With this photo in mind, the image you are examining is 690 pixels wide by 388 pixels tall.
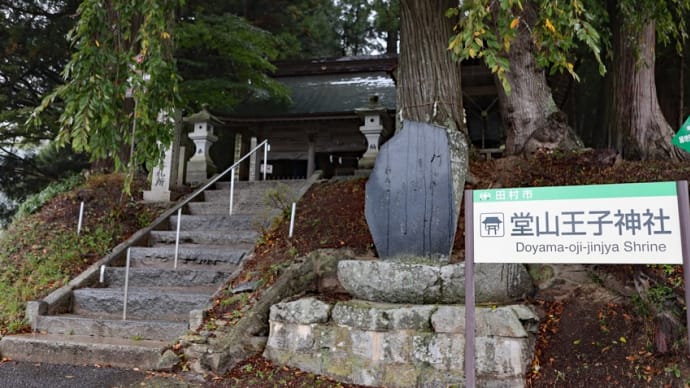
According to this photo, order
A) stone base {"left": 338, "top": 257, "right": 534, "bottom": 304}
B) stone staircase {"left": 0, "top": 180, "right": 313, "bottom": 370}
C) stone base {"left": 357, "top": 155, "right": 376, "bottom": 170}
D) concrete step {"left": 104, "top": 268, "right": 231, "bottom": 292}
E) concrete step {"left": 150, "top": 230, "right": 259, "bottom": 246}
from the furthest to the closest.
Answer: stone base {"left": 357, "top": 155, "right": 376, "bottom": 170} < concrete step {"left": 150, "top": 230, "right": 259, "bottom": 246} < concrete step {"left": 104, "top": 268, "right": 231, "bottom": 292} < stone staircase {"left": 0, "top": 180, "right": 313, "bottom": 370} < stone base {"left": 338, "top": 257, "right": 534, "bottom": 304}

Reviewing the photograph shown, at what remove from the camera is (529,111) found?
22.1ft

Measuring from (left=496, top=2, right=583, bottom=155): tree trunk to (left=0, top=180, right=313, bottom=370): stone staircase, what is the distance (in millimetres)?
3378

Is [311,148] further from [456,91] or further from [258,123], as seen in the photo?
[456,91]

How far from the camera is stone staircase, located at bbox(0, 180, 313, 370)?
420cm

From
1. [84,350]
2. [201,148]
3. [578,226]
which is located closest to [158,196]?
[201,148]

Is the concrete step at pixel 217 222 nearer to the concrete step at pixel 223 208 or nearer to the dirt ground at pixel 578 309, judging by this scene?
the concrete step at pixel 223 208

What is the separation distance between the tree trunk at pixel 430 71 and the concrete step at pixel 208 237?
98.5 inches

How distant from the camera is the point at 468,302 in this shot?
2635mm

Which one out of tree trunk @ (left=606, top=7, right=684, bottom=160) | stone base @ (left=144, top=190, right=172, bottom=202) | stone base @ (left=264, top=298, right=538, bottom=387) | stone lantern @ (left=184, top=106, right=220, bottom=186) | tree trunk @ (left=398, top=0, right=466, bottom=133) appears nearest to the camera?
stone base @ (left=264, top=298, right=538, bottom=387)

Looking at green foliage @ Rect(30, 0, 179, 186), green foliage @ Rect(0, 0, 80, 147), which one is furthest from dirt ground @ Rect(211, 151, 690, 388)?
green foliage @ Rect(0, 0, 80, 147)

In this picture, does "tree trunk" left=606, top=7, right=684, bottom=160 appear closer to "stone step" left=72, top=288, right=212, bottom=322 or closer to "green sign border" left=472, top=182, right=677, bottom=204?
"green sign border" left=472, top=182, right=677, bottom=204

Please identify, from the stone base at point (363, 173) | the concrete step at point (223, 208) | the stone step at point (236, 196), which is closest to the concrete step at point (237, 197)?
the stone step at point (236, 196)

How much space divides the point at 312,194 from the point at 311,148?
6.19 metres

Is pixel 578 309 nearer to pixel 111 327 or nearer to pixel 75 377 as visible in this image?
pixel 75 377
